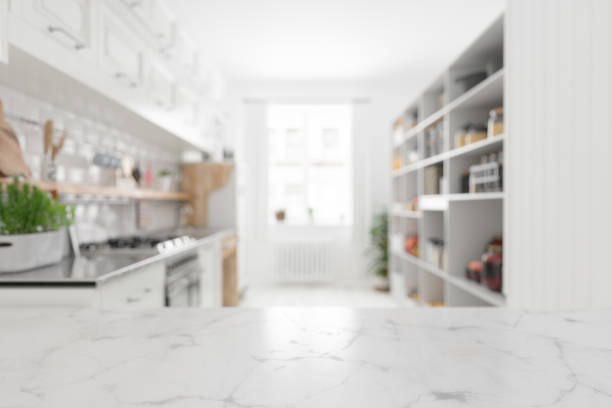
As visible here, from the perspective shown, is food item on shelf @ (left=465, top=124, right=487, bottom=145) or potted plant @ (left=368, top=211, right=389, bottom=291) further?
potted plant @ (left=368, top=211, right=389, bottom=291)

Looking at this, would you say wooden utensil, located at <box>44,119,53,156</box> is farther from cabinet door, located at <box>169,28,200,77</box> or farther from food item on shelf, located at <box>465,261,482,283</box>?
food item on shelf, located at <box>465,261,482,283</box>

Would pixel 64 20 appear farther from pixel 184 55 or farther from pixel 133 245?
pixel 184 55

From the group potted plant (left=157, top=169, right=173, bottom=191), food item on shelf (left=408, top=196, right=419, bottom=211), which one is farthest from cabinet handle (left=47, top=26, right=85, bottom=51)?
food item on shelf (left=408, top=196, right=419, bottom=211)

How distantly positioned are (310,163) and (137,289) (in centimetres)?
385

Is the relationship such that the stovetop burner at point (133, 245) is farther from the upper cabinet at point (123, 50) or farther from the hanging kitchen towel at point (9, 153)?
the upper cabinet at point (123, 50)

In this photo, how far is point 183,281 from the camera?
2.16 meters

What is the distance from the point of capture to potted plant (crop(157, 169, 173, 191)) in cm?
336

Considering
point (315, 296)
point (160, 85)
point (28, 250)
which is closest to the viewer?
point (28, 250)

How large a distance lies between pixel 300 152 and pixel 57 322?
15.2 ft

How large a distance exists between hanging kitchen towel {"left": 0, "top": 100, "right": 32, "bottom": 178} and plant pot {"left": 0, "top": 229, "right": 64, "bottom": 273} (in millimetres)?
356

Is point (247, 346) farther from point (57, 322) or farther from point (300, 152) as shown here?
point (300, 152)

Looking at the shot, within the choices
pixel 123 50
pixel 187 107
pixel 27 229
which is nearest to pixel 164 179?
pixel 187 107

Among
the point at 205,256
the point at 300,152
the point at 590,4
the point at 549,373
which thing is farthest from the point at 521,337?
the point at 300,152

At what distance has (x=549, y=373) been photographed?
527 millimetres
